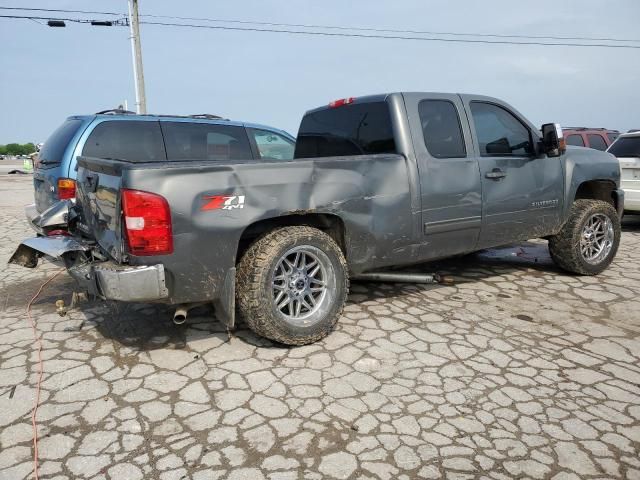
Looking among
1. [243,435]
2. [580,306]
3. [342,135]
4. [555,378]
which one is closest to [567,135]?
[580,306]

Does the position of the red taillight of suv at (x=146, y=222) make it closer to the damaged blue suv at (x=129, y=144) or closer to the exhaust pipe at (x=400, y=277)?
the exhaust pipe at (x=400, y=277)

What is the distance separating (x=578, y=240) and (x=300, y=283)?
3407 millimetres

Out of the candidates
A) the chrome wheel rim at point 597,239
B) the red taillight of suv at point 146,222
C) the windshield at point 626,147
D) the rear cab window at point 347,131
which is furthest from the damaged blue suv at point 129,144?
the windshield at point 626,147

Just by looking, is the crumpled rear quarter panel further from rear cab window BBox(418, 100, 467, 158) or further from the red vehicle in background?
the red vehicle in background

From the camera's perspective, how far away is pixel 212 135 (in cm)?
679

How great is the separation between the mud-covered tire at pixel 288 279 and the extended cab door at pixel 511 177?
168 centimetres

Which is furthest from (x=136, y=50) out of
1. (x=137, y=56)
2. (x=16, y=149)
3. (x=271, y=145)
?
(x=16, y=149)

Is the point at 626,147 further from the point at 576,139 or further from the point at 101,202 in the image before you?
the point at 101,202

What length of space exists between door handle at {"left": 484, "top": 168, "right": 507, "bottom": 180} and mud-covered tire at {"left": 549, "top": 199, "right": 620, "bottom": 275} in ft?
4.23

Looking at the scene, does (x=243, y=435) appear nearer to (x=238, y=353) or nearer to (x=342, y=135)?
(x=238, y=353)

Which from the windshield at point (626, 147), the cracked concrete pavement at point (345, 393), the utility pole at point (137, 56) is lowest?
the cracked concrete pavement at point (345, 393)

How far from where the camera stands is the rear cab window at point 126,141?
5.76 m

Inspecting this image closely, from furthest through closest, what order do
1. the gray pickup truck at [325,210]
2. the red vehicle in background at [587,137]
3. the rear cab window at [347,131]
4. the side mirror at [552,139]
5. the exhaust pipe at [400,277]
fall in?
the red vehicle in background at [587,137]
the side mirror at [552,139]
the exhaust pipe at [400,277]
the rear cab window at [347,131]
the gray pickup truck at [325,210]

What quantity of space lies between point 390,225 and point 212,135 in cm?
386
